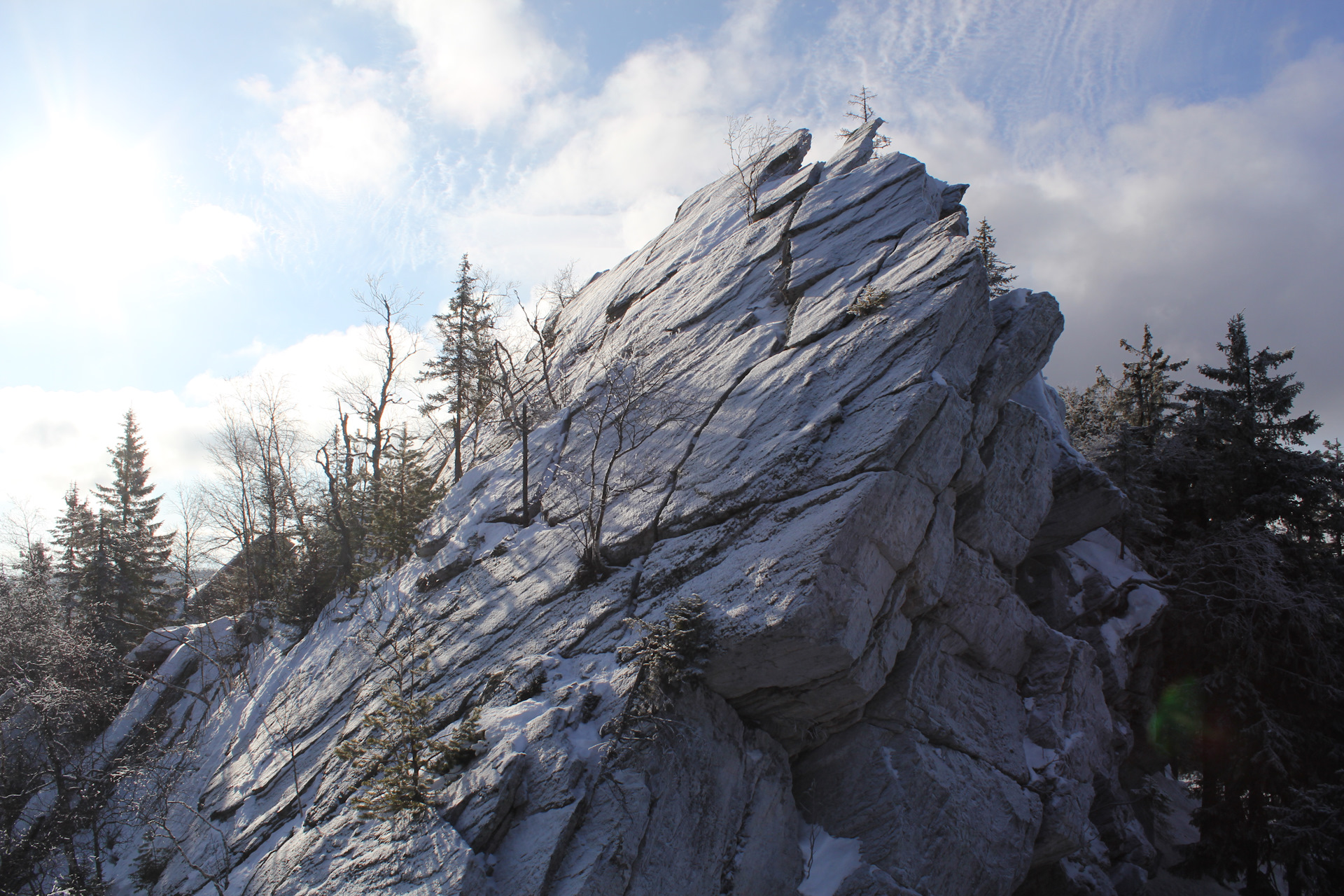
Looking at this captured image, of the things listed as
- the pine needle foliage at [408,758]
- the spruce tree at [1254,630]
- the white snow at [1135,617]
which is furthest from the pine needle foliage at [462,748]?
the spruce tree at [1254,630]

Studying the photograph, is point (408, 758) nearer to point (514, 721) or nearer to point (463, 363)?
point (514, 721)

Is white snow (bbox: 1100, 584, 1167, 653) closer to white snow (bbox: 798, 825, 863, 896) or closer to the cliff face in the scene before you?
the cliff face

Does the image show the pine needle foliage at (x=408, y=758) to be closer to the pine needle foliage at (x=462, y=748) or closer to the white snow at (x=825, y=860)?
the pine needle foliage at (x=462, y=748)

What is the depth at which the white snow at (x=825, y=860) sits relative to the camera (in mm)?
8852

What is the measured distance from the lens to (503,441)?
66.0 ft

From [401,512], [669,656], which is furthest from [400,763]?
[401,512]

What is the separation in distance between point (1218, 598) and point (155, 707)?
104 ft

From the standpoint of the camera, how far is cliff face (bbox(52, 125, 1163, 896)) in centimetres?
816

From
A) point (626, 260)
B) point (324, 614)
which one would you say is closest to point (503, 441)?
point (324, 614)

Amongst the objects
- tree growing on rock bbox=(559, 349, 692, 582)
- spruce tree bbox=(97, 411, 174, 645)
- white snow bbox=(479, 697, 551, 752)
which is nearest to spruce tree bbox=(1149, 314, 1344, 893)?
tree growing on rock bbox=(559, 349, 692, 582)

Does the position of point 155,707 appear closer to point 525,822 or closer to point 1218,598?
point 525,822

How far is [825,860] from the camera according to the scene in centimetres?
921

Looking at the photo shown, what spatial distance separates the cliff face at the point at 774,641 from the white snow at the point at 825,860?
40 mm

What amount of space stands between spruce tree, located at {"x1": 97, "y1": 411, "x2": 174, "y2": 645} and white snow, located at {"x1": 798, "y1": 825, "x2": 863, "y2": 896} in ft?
78.2
